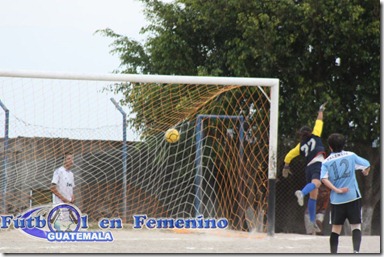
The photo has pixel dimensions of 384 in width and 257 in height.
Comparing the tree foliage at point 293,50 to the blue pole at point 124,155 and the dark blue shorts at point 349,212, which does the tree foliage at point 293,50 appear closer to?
the blue pole at point 124,155

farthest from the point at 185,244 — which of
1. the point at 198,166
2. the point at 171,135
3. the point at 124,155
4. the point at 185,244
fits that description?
the point at 198,166

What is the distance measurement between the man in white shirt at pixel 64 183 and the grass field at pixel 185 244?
2.36 feet

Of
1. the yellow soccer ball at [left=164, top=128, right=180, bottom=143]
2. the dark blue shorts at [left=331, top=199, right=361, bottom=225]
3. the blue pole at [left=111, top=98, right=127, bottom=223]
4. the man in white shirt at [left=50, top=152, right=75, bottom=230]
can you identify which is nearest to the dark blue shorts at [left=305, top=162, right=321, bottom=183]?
the yellow soccer ball at [left=164, top=128, right=180, bottom=143]

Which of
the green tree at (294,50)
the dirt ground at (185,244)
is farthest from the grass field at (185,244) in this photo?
the green tree at (294,50)

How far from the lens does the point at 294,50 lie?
728 inches

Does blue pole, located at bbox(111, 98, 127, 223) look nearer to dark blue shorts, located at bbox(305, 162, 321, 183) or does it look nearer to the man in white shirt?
the man in white shirt

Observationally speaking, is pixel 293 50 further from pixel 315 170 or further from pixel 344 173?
pixel 344 173

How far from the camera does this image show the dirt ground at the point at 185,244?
11250 mm

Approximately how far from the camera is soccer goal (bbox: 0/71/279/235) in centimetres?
1275

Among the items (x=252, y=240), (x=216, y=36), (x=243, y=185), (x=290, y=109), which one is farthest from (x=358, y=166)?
(x=216, y=36)

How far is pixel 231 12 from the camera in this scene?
18531mm

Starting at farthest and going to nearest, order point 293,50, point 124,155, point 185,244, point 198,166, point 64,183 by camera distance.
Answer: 1. point 293,50
2. point 198,166
3. point 124,155
4. point 64,183
5. point 185,244

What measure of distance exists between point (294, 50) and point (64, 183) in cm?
663

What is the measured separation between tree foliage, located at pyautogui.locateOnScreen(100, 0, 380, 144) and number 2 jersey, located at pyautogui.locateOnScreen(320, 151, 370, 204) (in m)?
7.34
